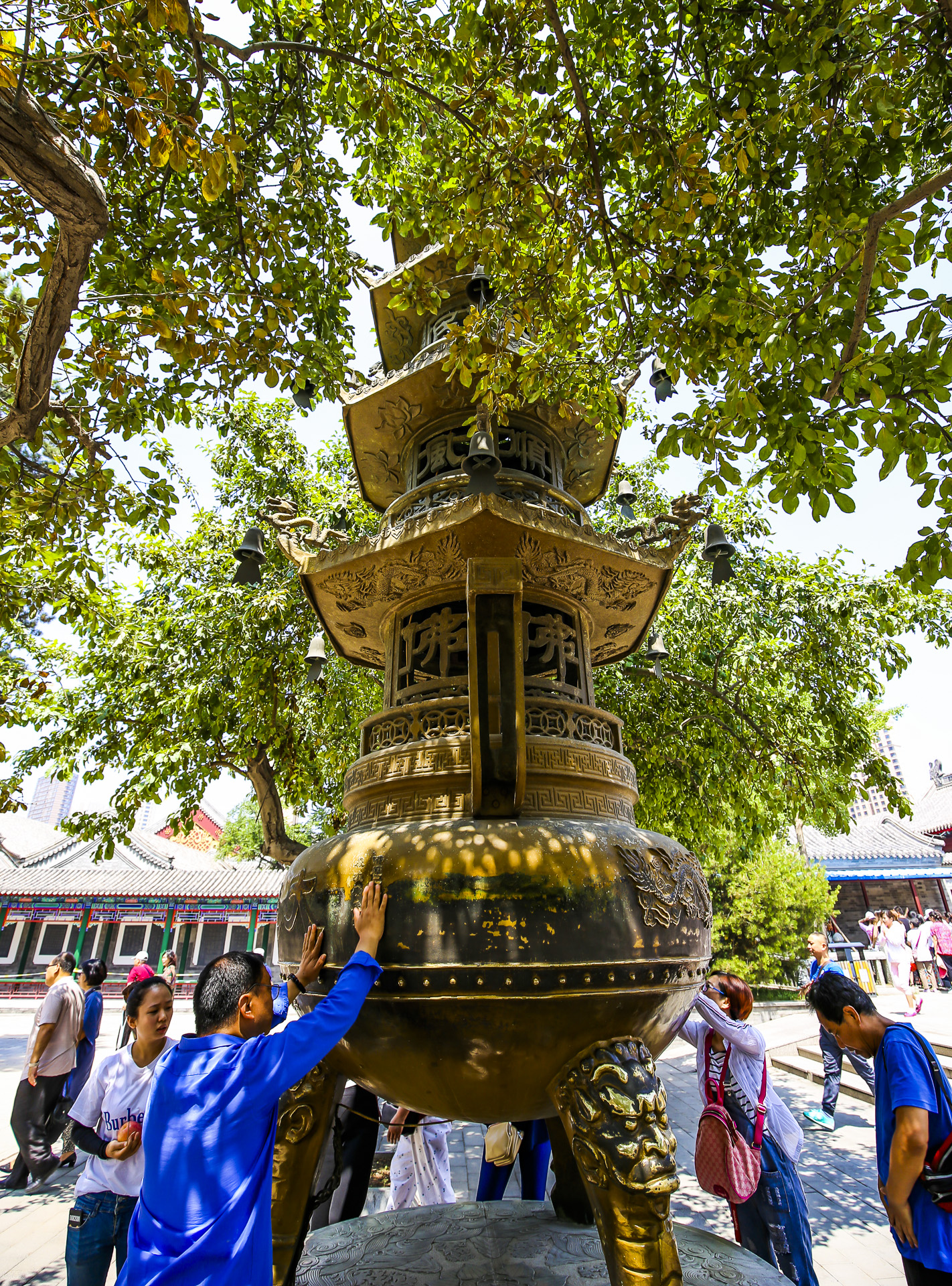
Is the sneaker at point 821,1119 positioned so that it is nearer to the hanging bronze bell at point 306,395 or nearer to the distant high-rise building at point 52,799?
the hanging bronze bell at point 306,395

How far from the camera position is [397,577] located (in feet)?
13.3

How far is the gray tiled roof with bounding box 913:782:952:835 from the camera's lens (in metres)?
29.0

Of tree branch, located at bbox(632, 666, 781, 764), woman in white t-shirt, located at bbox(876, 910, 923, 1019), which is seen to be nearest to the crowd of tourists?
tree branch, located at bbox(632, 666, 781, 764)

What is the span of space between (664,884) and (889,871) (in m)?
28.1

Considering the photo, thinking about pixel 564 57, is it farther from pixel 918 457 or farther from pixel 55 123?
pixel 918 457

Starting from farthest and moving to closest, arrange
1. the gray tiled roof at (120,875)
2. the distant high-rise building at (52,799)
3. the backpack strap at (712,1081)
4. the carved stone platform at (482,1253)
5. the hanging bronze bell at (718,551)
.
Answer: the distant high-rise building at (52,799)
the gray tiled roof at (120,875)
the hanging bronze bell at (718,551)
the backpack strap at (712,1081)
the carved stone platform at (482,1253)

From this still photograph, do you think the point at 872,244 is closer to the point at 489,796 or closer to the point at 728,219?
the point at 728,219

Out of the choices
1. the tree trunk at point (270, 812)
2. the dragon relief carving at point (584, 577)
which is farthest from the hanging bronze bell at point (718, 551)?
the tree trunk at point (270, 812)

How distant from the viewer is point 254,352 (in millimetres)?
4230

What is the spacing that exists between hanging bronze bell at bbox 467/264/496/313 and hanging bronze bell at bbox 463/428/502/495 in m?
1.46

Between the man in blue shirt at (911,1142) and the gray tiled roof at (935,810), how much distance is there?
98.4 ft

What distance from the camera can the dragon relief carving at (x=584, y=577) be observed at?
386 cm

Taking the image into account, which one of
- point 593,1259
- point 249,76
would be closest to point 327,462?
point 249,76

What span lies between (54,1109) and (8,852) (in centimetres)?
2121
